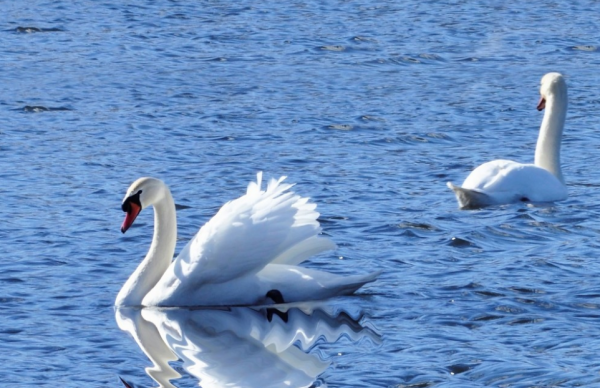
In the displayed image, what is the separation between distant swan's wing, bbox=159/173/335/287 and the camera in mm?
8094

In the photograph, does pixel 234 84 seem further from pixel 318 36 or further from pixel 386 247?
pixel 386 247

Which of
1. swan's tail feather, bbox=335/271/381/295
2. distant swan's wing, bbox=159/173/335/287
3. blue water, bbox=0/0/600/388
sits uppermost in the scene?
distant swan's wing, bbox=159/173/335/287

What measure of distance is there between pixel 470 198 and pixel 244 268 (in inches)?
102

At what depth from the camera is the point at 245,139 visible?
12.2 metres

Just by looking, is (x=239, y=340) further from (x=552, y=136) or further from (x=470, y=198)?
(x=552, y=136)

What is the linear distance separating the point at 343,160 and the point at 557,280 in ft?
11.2

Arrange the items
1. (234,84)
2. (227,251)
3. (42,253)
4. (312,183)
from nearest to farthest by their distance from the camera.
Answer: (227,251), (42,253), (312,183), (234,84)

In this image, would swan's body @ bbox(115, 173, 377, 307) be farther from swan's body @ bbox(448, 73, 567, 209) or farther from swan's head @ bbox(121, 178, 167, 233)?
swan's body @ bbox(448, 73, 567, 209)

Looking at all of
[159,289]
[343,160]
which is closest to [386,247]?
[159,289]

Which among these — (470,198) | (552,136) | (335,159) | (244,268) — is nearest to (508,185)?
(470,198)

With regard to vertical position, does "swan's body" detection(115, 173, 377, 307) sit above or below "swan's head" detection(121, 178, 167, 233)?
below

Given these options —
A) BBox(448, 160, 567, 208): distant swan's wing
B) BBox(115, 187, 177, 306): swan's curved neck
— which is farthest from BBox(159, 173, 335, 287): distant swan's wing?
BBox(448, 160, 567, 208): distant swan's wing

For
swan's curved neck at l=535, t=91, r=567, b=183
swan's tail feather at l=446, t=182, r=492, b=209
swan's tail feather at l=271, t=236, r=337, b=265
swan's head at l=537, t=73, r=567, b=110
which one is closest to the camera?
swan's tail feather at l=271, t=236, r=337, b=265

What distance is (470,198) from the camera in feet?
33.4
